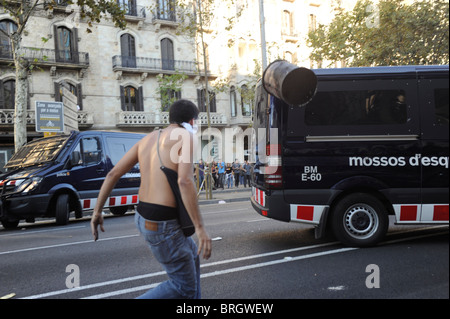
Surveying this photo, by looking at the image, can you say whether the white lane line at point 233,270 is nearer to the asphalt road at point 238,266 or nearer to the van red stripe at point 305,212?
the asphalt road at point 238,266

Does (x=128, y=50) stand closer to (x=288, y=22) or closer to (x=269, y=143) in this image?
(x=288, y=22)

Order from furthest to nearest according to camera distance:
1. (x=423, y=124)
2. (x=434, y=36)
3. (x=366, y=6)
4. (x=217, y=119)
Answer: (x=217, y=119), (x=366, y=6), (x=423, y=124), (x=434, y=36)

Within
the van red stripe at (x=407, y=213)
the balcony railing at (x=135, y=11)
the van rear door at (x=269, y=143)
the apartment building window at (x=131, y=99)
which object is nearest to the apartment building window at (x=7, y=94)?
the apartment building window at (x=131, y=99)

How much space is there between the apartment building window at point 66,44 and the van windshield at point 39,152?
1730 cm

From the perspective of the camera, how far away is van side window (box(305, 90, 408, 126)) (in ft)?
13.2

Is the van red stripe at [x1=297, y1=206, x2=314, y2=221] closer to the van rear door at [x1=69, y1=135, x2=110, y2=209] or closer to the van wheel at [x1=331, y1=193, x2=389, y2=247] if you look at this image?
the van wheel at [x1=331, y1=193, x2=389, y2=247]

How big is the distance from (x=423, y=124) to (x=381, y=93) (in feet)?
2.95

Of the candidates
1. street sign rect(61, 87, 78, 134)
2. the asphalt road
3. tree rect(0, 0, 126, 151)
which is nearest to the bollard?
the asphalt road

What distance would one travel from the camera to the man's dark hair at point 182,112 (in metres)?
2.77

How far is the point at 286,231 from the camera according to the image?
7012mm

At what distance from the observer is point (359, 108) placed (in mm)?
4168

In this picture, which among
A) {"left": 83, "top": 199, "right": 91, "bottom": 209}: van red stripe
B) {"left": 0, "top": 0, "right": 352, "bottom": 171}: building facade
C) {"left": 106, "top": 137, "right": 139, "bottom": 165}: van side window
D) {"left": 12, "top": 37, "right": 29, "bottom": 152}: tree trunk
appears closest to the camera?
{"left": 83, "top": 199, "right": 91, "bottom": 209}: van red stripe
